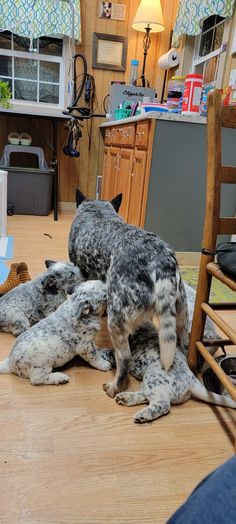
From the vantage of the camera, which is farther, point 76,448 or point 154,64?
point 154,64

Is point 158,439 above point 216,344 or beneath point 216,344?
beneath

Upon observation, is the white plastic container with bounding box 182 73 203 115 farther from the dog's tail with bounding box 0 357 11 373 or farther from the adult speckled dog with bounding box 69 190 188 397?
the dog's tail with bounding box 0 357 11 373

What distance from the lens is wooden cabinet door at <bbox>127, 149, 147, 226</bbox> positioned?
2.63 metres

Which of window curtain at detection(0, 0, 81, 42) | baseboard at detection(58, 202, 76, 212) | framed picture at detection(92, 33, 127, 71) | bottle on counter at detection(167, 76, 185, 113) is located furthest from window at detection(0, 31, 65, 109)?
bottle on counter at detection(167, 76, 185, 113)

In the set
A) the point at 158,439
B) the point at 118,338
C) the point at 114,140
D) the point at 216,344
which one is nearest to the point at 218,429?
the point at 158,439

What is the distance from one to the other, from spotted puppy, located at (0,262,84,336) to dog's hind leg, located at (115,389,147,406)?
563 mm

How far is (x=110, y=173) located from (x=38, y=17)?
1888 mm

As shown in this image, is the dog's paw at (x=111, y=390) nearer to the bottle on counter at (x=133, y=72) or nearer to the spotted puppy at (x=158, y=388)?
the spotted puppy at (x=158, y=388)

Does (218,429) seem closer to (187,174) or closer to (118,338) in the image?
(118,338)

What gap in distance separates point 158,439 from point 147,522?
0.27 meters

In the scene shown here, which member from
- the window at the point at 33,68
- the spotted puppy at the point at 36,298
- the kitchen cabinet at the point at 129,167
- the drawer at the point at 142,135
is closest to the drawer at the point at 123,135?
the kitchen cabinet at the point at 129,167

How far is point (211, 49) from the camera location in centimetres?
353

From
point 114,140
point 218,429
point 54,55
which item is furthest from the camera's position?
point 54,55

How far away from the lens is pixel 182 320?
4.49ft
